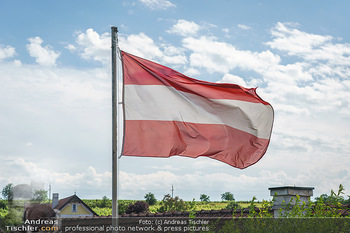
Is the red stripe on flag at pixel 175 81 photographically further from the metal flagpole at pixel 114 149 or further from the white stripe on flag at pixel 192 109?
the metal flagpole at pixel 114 149

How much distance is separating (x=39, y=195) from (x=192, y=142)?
2.96 m

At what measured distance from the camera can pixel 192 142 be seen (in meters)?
8.34

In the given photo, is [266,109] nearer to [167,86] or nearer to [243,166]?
[243,166]

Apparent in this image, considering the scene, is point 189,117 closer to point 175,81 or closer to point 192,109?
point 192,109

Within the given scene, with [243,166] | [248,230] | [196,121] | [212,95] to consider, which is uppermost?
[212,95]

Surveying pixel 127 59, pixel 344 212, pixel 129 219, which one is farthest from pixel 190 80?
pixel 129 219

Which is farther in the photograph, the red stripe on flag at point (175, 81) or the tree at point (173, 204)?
the tree at point (173, 204)

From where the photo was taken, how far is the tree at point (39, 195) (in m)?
6.72

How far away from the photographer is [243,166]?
28.2 ft

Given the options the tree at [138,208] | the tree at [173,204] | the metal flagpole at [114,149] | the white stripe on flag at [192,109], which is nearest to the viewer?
the metal flagpole at [114,149]

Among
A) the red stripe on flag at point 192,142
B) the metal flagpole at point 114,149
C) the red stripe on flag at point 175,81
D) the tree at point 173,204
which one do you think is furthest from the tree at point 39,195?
the tree at point 173,204

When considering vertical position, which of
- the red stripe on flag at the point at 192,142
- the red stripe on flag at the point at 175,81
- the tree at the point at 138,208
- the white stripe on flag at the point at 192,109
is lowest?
the tree at the point at 138,208

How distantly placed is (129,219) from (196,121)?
6972 millimetres

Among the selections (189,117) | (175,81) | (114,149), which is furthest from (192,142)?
(114,149)
